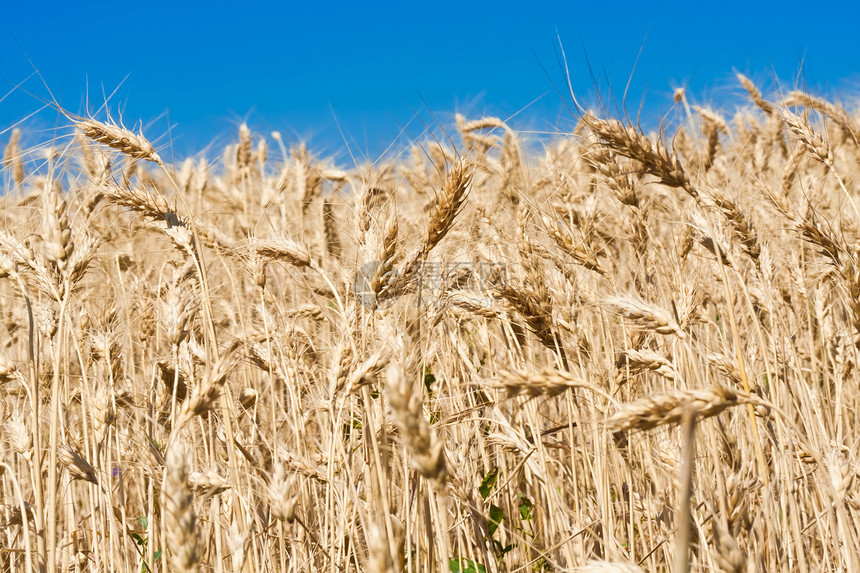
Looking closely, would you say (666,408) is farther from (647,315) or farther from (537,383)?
(647,315)

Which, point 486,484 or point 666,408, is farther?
point 486,484

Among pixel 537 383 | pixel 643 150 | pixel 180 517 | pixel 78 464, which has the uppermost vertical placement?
pixel 643 150

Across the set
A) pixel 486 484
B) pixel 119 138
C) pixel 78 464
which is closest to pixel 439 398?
pixel 486 484

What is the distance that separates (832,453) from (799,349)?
1.47 meters

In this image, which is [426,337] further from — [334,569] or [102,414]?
[102,414]

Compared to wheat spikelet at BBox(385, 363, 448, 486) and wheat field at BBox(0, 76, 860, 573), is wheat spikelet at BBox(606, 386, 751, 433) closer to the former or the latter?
wheat field at BBox(0, 76, 860, 573)

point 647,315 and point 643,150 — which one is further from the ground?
point 643,150

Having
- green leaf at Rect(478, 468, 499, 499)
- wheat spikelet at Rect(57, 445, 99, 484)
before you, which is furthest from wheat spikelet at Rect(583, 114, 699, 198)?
wheat spikelet at Rect(57, 445, 99, 484)

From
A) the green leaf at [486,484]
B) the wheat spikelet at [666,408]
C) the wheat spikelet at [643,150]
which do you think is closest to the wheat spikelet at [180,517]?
the wheat spikelet at [666,408]

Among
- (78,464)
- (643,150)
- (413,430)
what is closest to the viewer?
(413,430)

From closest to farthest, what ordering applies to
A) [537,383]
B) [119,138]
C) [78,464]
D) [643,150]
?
[537,383] → [78,464] → [643,150] → [119,138]

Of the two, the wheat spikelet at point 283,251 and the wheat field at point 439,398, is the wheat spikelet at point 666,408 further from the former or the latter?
the wheat spikelet at point 283,251

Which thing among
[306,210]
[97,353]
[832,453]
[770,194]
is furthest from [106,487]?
[306,210]

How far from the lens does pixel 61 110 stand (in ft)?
6.16
